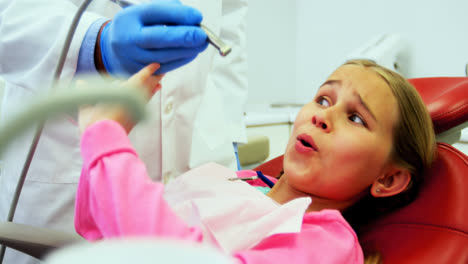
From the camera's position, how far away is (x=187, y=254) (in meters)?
0.18

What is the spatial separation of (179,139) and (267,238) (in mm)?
443

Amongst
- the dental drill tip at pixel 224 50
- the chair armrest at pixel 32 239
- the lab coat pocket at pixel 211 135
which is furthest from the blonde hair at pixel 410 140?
the chair armrest at pixel 32 239

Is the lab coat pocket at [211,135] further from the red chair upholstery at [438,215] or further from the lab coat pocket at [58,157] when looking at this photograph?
the red chair upholstery at [438,215]

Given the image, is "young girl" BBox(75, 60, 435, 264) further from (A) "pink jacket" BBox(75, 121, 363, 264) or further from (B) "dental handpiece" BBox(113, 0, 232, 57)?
(B) "dental handpiece" BBox(113, 0, 232, 57)

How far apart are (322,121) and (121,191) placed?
20.8 inches

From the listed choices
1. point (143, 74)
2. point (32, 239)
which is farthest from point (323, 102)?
point (32, 239)

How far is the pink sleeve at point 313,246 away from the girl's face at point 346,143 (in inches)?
5.7

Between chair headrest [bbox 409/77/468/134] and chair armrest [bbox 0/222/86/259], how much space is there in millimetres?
886

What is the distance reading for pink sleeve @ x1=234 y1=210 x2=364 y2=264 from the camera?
2.00 ft

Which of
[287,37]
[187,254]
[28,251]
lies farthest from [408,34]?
[187,254]

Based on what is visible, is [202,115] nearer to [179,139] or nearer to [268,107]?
[179,139]

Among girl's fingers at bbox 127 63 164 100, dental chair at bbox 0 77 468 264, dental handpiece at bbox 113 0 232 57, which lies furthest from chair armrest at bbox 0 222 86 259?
dental handpiece at bbox 113 0 232 57

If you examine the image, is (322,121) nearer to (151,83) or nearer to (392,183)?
Result: (392,183)

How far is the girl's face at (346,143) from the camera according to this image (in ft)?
2.81
